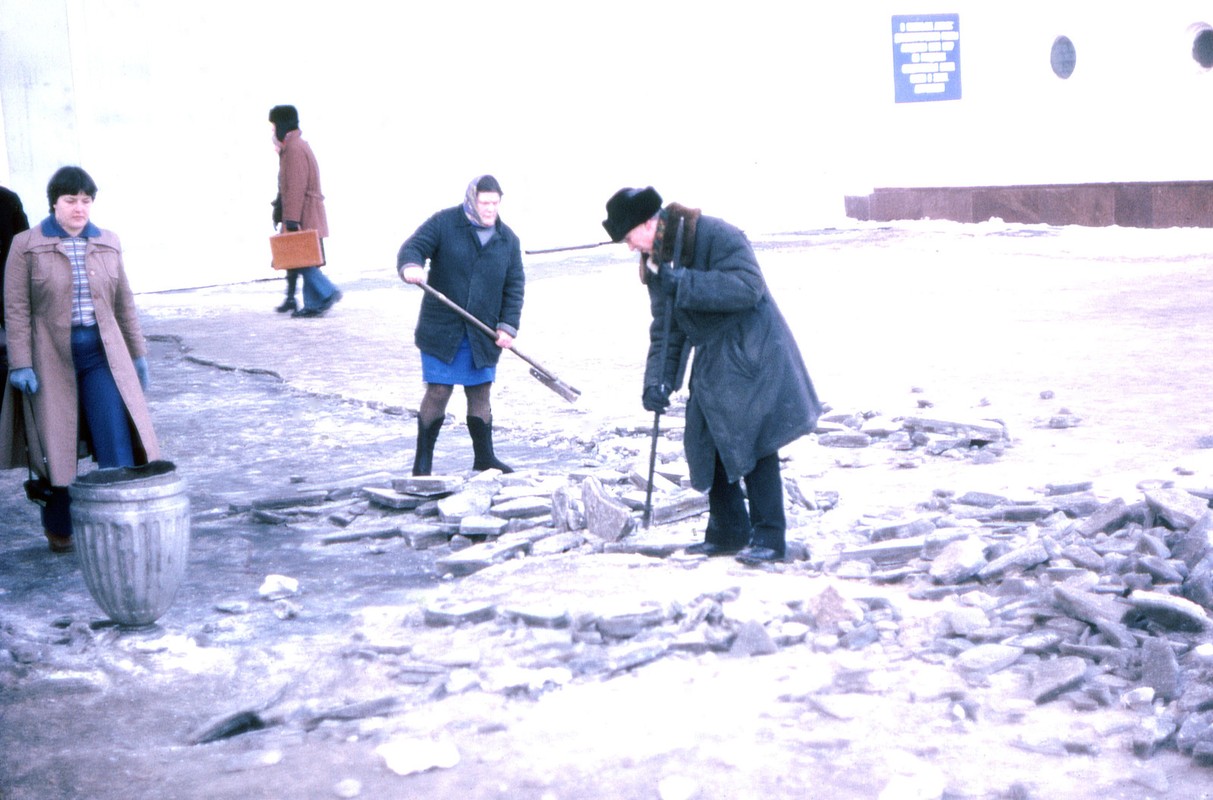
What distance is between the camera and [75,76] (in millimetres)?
16391

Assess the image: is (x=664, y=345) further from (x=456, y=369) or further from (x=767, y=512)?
(x=456, y=369)

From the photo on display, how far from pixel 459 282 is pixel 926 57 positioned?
1596 cm

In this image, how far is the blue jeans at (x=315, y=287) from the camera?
14.2 m

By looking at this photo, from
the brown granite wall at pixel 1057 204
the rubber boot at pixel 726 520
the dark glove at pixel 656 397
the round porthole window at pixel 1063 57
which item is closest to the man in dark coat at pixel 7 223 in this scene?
the dark glove at pixel 656 397

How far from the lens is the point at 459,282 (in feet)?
23.6

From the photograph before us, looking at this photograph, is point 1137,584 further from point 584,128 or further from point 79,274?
point 584,128

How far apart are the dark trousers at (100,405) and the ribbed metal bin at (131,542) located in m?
0.87

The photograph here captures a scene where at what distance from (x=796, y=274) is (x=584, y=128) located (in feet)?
17.6

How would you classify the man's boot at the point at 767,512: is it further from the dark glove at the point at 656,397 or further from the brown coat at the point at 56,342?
the brown coat at the point at 56,342

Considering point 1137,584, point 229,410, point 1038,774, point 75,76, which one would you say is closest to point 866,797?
point 1038,774

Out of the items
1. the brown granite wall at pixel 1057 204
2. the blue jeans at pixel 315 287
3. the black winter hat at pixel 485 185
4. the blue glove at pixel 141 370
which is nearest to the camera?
the blue glove at pixel 141 370

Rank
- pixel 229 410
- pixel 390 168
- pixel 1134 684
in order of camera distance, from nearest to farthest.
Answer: pixel 1134 684 → pixel 229 410 → pixel 390 168

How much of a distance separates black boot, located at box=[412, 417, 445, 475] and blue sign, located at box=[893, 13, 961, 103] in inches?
623

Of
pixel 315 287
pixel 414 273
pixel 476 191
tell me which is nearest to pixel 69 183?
pixel 414 273
